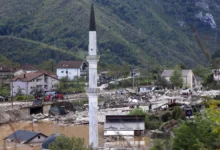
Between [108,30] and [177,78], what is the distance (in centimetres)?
2788

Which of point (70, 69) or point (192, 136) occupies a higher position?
point (70, 69)

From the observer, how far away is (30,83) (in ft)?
126

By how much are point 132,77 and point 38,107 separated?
54.8 ft

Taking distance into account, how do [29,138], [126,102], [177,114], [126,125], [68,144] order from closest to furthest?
[68,144] < [29,138] < [126,125] < [177,114] < [126,102]

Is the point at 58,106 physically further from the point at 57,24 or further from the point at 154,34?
the point at 154,34

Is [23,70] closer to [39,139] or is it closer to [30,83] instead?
[30,83]

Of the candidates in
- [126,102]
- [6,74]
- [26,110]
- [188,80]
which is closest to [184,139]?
[26,110]

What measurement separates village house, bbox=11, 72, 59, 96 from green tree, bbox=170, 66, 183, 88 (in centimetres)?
1138

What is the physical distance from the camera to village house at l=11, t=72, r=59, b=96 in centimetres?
3800

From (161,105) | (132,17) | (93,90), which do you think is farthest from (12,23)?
(93,90)

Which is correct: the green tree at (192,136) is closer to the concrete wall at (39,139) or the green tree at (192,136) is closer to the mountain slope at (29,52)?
the concrete wall at (39,139)

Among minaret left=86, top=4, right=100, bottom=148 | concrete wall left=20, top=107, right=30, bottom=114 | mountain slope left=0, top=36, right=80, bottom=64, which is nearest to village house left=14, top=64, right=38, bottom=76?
mountain slope left=0, top=36, right=80, bottom=64

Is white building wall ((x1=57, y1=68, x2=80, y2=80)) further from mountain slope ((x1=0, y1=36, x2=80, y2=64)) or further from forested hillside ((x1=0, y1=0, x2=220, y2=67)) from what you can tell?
forested hillside ((x1=0, y1=0, x2=220, y2=67))

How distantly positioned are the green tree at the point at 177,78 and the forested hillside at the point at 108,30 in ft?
51.5
